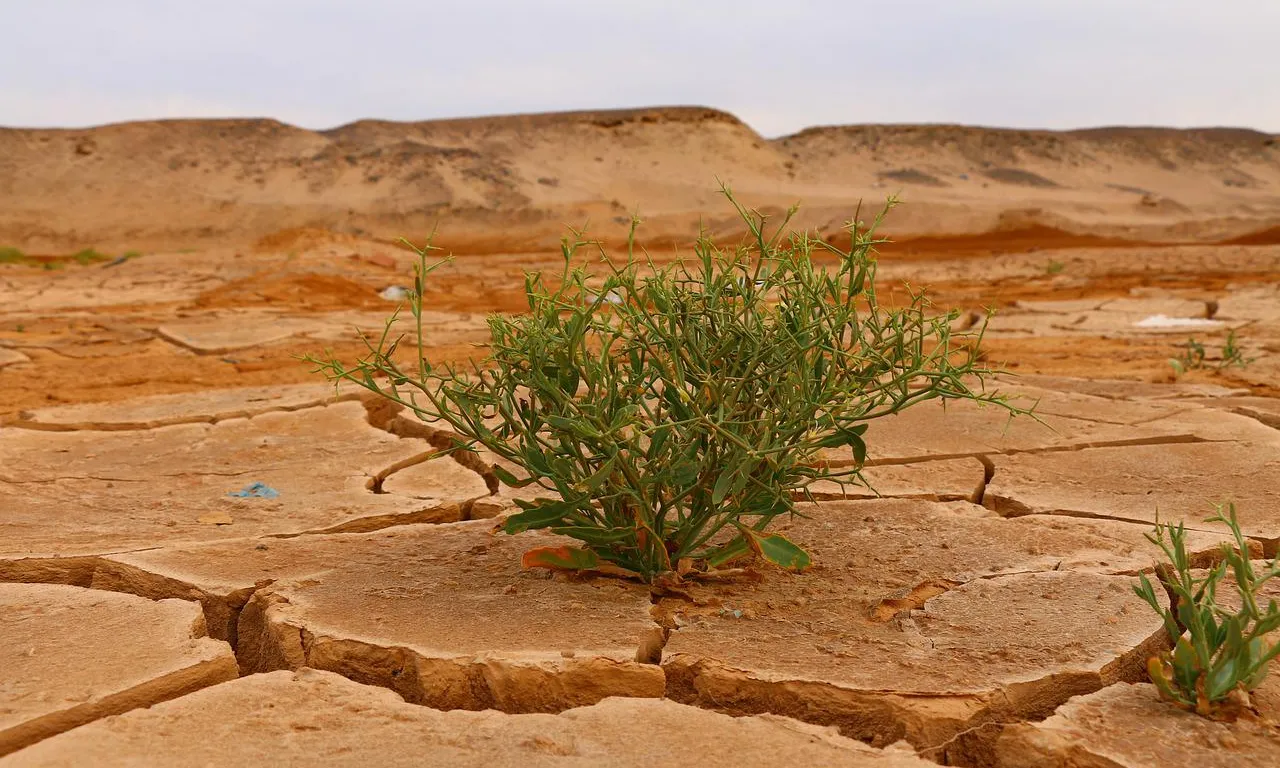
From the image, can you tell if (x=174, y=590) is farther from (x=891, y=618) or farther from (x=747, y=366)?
(x=891, y=618)

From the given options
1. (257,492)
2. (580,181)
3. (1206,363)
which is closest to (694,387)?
(257,492)

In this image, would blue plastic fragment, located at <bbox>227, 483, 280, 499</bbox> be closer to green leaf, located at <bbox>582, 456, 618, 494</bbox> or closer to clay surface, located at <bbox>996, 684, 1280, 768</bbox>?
green leaf, located at <bbox>582, 456, 618, 494</bbox>

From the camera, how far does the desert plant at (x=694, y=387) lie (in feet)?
5.60

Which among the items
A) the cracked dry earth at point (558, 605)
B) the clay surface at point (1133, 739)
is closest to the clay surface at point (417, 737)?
the cracked dry earth at point (558, 605)

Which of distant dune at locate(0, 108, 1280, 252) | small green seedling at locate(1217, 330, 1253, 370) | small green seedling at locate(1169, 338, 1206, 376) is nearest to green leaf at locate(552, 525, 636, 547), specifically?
small green seedling at locate(1169, 338, 1206, 376)

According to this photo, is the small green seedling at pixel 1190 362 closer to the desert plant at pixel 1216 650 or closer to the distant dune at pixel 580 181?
the desert plant at pixel 1216 650

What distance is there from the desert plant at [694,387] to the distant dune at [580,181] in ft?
38.2

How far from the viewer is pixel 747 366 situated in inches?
68.6

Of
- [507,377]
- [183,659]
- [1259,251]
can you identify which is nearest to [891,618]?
Answer: [507,377]

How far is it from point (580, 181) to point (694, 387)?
18550mm

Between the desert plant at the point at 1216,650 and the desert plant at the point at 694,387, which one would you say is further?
the desert plant at the point at 694,387

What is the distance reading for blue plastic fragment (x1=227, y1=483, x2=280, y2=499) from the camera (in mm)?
2576

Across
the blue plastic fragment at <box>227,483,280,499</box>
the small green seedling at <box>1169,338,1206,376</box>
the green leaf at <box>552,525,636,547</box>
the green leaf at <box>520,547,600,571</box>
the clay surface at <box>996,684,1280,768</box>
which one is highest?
the green leaf at <box>552,525,636,547</box>

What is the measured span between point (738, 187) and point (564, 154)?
3.51 m
